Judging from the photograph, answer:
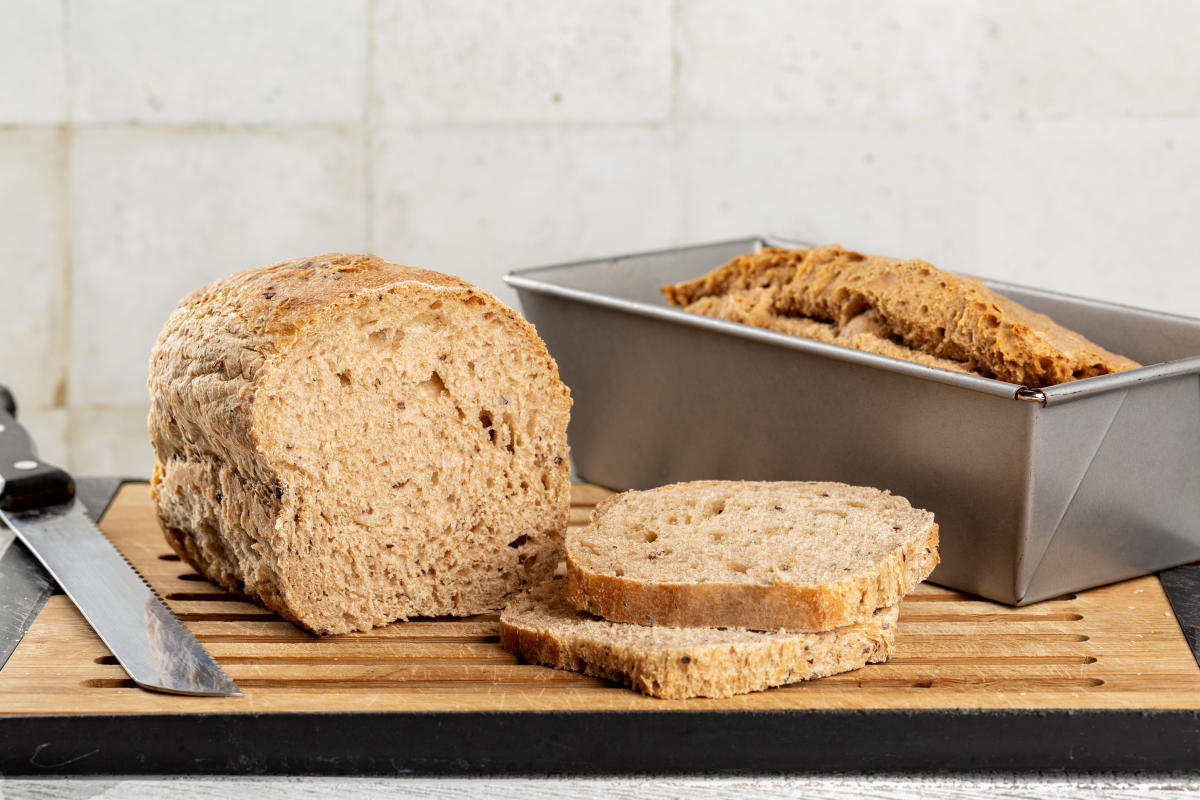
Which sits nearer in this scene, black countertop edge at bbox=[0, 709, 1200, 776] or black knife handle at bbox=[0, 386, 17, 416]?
black countertop edge at bbox=[0, 709, 1200, 776]

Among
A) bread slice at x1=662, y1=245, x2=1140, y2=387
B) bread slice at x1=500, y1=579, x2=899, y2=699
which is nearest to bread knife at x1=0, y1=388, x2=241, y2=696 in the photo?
bread slice at x1=500, y1=579, x2=899, y2=699

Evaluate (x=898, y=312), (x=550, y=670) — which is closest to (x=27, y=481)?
(x=550, y=670)

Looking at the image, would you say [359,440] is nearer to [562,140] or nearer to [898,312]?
[898,312]

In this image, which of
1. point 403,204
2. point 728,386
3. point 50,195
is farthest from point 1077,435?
point 50,195

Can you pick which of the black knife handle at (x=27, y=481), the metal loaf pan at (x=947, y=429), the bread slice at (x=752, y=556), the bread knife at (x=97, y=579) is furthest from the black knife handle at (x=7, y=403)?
the bread slice at (x=752, y=556)

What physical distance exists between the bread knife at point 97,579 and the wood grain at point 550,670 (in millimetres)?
30

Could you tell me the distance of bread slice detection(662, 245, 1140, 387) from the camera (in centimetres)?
227

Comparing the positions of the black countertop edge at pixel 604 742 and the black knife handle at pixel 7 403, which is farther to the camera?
the black knife handle at pixel 7 403

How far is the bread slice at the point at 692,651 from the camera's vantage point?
1889 millimetres

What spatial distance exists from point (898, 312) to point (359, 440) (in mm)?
1029

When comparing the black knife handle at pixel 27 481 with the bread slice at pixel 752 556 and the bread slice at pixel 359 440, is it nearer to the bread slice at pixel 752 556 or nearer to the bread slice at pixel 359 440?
the bread slice at pixel 359 440

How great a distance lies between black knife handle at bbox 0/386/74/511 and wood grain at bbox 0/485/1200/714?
0.34 meters

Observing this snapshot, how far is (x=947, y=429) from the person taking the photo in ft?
7.29

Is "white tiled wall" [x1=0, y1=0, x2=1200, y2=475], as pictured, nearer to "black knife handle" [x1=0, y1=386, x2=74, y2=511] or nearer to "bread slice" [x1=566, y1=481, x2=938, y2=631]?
"black knife handle" [x1=0, y1=386, x2=74, y2=511]
